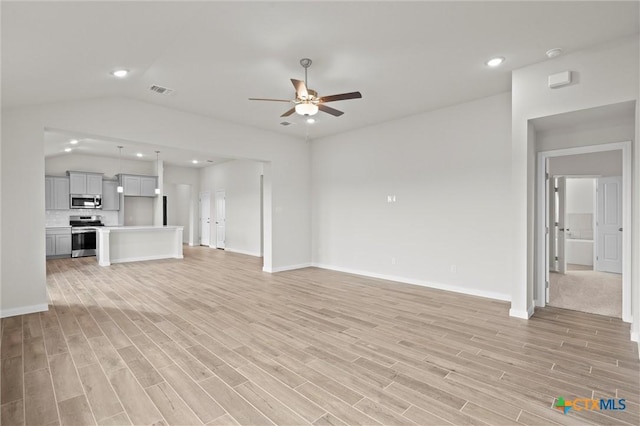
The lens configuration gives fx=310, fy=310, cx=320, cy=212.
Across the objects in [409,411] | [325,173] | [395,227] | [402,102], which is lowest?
[409,411]

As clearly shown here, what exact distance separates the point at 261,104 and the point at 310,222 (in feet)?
10.9

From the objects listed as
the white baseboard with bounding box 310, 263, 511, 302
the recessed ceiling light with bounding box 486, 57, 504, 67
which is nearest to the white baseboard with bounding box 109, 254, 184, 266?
the white baseboard with bounding box 310, 263, 511, 302

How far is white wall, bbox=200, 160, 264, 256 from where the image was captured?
31.4 feet

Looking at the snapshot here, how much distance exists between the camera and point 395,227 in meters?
5.99

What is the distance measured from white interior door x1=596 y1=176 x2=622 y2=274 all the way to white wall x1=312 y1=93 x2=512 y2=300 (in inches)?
151

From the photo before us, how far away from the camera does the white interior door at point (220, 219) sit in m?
11.1

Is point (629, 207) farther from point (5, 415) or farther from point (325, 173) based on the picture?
point (5, 415)

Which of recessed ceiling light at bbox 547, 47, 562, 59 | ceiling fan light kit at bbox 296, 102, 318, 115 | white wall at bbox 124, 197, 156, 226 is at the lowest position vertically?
white wall at bbox 124, 197, 156, 226

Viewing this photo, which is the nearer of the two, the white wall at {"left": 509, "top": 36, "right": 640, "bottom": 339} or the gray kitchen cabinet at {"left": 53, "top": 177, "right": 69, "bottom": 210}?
the white wall at {"left": 509, "top": 36, "right": 640, "bottom": 339}

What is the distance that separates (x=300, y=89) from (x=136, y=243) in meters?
7.14

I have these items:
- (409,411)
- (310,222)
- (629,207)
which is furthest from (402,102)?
(409,411)

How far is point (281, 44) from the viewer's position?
128 inches

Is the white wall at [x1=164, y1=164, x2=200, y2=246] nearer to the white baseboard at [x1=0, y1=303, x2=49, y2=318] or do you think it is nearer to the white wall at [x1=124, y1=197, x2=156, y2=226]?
the white wall at [x1=124, y1=197, x2=156, y2=226]

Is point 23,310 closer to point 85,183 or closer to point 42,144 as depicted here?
point 42,144
